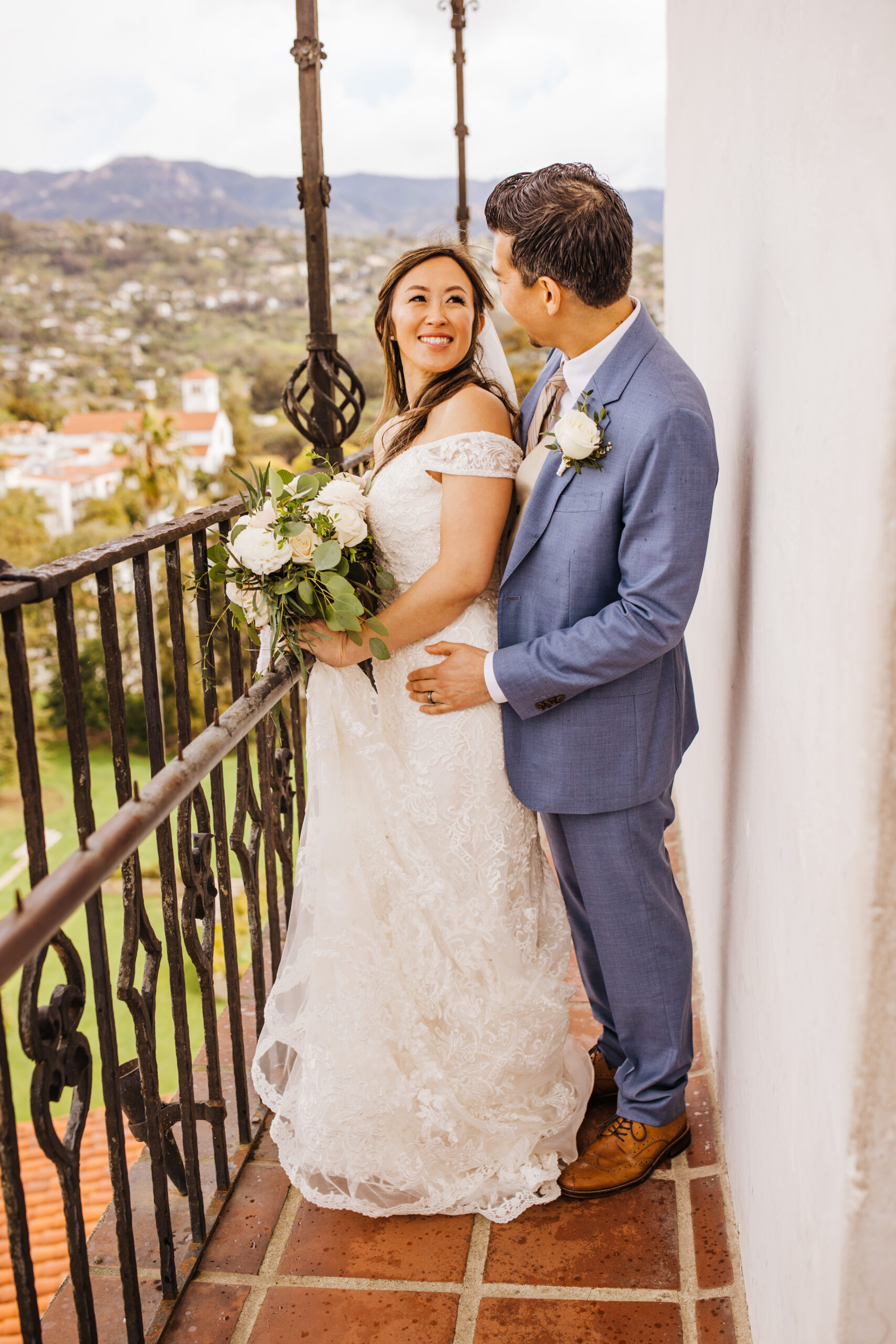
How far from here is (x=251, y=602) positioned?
1695mm

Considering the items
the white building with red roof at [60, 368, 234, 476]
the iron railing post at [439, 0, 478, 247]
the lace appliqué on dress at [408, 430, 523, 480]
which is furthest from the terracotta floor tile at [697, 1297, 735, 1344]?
the white building with red roof at [60, 368, 234, 476]

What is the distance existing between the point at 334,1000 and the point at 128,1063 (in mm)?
395

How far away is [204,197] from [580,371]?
57.5 meters

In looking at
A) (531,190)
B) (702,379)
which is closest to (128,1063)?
(531,190)

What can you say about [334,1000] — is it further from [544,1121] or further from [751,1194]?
[751,1194]

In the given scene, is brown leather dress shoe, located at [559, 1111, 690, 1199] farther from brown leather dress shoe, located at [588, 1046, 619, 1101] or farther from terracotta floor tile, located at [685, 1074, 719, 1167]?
brown leather dress shoe, located at [588, 1046, 619, 1101]

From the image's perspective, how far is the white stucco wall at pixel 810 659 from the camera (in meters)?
0.86

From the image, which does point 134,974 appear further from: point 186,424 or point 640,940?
point 186,424

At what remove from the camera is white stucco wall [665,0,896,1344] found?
0.86 metres

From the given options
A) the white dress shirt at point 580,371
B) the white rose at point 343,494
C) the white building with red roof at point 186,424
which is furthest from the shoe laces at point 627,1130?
the white building with red roof at point 186,424

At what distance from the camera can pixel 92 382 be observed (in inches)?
1665

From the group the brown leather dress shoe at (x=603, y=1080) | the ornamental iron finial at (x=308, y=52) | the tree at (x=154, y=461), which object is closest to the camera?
the brown leather dress shoe at (x=603, y=1080)

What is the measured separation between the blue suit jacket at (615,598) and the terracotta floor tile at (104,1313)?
3.30ft

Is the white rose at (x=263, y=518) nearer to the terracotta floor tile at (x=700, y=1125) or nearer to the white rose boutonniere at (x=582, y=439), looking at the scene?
the white rose boutonniere at (x=582, y=439)
